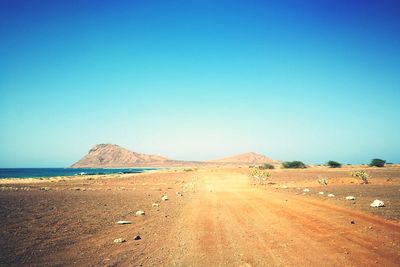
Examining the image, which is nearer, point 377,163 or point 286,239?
point 286,239

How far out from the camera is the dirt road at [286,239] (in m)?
6.87

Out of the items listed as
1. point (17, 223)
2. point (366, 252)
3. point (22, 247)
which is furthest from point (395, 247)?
point (17, 223)

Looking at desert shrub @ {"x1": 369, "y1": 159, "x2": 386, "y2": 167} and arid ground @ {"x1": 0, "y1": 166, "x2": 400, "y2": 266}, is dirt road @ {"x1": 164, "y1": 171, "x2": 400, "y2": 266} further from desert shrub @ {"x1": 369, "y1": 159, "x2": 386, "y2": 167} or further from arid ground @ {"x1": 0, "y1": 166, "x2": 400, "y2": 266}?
desert shrub @ {"x1": 369, "y1": 159, "x2": 386, "y2": 167}

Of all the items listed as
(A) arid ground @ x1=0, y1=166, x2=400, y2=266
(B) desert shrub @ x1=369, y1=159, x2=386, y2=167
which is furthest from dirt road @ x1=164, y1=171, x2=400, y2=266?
(B) desert shrub @ x1=369, y1=159, x2=386, y2=167

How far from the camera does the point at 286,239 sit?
873 centimetres

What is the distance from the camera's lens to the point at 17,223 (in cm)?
1116

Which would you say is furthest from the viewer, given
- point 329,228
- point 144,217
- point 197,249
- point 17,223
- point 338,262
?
point 144,217

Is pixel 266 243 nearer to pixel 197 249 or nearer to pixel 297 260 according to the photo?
pixel 297 260

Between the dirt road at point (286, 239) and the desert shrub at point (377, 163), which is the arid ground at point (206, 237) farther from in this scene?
the desert shrub at point (377, 163)

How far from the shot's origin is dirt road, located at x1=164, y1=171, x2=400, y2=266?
687cm

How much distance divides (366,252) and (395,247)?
109cm

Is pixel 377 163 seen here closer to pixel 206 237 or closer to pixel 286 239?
pixel 286 239

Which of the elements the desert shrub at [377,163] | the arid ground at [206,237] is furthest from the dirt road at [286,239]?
the desert shrub at [377,163]

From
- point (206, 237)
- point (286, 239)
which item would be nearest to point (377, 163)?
point (286, 239)
